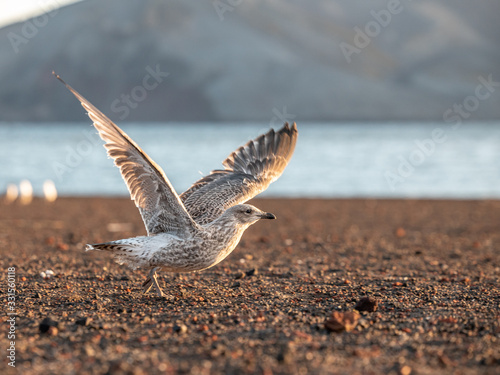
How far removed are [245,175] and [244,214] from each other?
6.52 feet

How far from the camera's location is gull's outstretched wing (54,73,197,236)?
650 centimetres

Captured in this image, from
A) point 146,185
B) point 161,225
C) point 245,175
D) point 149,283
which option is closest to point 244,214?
point 161,225

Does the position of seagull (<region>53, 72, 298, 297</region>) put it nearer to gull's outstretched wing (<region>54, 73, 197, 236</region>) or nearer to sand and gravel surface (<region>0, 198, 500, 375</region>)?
gull's outstretched wing (<region>54, 73, 197, 236</region>)

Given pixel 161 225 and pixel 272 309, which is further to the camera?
pixel 161 225

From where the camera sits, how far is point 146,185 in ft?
22.5

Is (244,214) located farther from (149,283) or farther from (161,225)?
(149,283)

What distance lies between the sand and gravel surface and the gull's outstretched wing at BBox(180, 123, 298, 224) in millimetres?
961

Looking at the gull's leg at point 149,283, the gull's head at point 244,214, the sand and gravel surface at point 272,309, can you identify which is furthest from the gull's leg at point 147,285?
the gull's head at point 244,214

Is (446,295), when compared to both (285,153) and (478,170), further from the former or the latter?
(478,170)

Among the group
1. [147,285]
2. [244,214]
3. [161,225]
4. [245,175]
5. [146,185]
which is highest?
[245,175]

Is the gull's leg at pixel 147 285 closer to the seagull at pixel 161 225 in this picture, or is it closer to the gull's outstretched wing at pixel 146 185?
the seagull at pixel 161 225

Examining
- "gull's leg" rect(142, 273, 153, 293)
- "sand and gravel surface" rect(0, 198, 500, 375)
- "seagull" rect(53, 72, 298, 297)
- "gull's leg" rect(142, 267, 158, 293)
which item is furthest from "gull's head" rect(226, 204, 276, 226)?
"gull's leg" rect(142, 273, 153, 293)

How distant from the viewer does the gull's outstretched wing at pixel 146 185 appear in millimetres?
6504

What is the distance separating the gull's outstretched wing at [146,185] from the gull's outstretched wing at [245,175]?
0.81 metres
